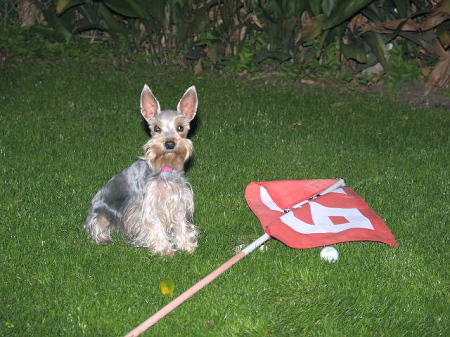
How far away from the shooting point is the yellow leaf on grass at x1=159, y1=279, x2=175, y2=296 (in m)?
6.02

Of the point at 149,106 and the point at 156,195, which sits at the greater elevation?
the point at 149,106

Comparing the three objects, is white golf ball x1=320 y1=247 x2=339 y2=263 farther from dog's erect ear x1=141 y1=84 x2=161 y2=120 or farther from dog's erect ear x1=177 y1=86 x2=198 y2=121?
dog's erect ear x1=141 y1=84 x2=161 y2=120

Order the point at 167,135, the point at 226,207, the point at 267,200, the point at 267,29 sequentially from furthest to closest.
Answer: the point at 267,29 < the point at 226,207 < the point at 267,200 < the point at 167,135

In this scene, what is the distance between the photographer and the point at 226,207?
793cm

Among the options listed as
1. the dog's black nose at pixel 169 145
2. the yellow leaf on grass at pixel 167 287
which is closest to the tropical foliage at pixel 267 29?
the dog's black nose at pixel 169 145

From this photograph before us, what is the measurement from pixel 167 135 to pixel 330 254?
1895mm

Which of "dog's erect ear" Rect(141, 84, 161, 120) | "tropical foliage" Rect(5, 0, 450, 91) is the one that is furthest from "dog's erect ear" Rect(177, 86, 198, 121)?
"tropical foliage" Rect(5, 0, 450, 91)

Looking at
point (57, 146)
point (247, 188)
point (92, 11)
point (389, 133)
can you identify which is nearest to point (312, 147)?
point (389, 133)

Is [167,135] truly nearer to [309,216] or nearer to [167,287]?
[167,287]

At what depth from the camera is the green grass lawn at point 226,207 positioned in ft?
18.8

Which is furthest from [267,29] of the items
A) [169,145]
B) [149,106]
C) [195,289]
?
[195,289]

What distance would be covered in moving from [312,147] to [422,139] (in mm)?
1788

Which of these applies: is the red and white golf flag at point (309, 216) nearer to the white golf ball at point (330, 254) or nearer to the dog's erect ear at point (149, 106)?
the white golf ball at point (330, 254)

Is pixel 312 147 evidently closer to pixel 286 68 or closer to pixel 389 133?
pixel 389 133
